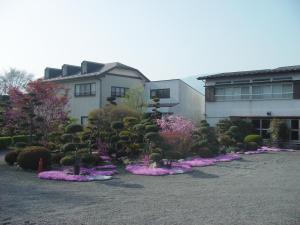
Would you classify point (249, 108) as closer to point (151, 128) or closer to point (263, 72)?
point (263, 72)

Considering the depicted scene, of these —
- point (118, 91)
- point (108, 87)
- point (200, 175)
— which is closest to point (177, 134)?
point (200, 175)

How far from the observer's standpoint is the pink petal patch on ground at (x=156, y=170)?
1520 cm

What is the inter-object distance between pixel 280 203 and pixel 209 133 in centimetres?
1299

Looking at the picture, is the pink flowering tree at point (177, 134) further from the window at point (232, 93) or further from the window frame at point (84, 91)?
the window frame at point (84, 91)

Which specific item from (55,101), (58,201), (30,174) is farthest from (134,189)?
(55,101)

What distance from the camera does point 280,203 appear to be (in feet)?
31.1

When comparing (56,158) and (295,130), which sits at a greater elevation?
(295,130)

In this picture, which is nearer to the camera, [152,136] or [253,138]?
[152,136]

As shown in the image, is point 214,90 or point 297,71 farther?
point 214,90

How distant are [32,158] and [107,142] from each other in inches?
187

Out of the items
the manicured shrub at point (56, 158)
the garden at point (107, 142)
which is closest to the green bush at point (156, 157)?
the garden at point (107, 142)

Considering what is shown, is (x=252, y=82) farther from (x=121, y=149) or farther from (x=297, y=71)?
(x=121, y=149)

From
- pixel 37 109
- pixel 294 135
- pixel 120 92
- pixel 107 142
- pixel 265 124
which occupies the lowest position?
pixel 107 142

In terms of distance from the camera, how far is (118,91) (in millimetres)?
36562
